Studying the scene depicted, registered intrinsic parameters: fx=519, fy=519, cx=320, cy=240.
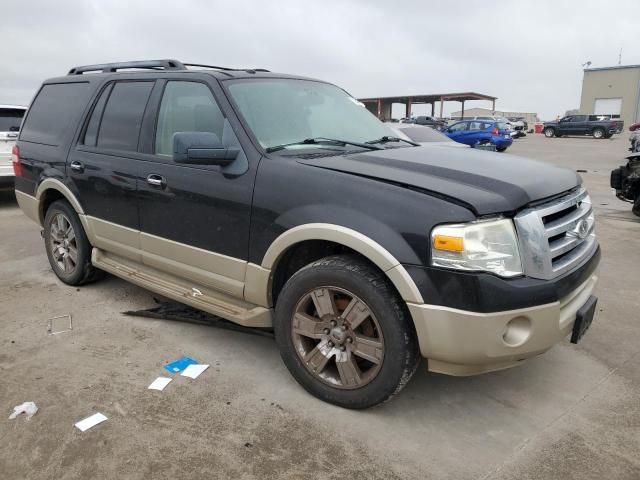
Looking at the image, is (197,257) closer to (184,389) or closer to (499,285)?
(184,389)

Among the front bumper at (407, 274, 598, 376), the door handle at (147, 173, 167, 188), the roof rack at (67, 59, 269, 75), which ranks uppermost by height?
the roof rack at (67, 59, 269, 75)

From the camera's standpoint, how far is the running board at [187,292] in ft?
10.7

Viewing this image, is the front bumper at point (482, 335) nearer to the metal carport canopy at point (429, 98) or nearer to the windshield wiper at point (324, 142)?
the windshield wiper at point (324, 142)

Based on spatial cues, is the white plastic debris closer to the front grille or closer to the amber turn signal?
the amber turn signal

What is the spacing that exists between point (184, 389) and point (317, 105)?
2.12 m

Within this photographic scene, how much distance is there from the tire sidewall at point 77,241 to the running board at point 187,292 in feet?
0.66

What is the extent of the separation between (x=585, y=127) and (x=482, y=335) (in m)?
37.6

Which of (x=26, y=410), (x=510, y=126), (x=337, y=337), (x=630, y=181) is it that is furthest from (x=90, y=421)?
(x=510, y=126)

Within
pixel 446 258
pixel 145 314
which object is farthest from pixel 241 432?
pixel 145 314

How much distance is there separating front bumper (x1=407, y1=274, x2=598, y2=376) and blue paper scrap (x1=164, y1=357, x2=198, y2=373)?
1.65m

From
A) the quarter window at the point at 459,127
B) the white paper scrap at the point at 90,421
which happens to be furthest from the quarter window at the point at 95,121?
the quarter window at the point at 459,127

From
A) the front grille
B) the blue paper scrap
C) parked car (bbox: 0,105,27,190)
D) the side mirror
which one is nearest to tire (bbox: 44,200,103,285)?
the blue paper scrap

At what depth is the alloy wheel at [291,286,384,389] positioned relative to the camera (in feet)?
8.87

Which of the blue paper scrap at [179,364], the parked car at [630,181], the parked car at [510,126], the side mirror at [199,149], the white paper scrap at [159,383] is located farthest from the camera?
the parked car at [510,126]
